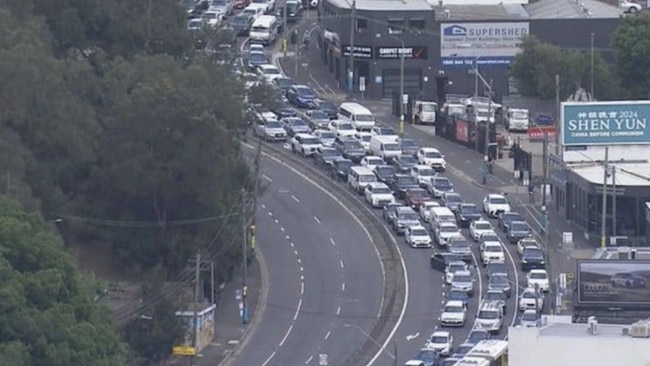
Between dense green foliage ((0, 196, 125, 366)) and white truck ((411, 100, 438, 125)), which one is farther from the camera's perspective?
white truck ((411, 100, 438, 125))

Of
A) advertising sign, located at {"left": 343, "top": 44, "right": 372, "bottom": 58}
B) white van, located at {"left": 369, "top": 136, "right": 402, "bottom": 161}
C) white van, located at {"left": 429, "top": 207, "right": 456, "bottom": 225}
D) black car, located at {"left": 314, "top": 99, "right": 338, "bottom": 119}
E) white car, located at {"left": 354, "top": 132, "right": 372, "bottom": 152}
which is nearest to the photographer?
white van, located at {"left": 429, "top": 207, "right": 456, "bottom": 225}

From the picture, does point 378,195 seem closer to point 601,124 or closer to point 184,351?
point 601,124

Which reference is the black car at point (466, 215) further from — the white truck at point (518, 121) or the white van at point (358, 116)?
the white truck at point (518, 121)

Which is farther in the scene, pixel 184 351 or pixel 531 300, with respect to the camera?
pixel 531 300

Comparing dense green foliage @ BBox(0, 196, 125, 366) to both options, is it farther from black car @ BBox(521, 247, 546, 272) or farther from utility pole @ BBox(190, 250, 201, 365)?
black car @ BBox(521, 247, 546, 272)

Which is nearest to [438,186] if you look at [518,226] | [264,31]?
[518,226]

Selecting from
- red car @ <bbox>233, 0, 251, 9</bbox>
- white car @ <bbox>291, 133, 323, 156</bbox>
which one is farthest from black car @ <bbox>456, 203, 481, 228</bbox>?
red car @ <bbox>233, 0, 251, 9</bbox>

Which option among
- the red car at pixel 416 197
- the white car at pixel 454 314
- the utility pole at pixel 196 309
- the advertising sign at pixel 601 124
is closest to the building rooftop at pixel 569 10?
the advertising sign at pixel 601 124

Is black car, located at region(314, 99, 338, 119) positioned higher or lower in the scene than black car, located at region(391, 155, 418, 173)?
higher
